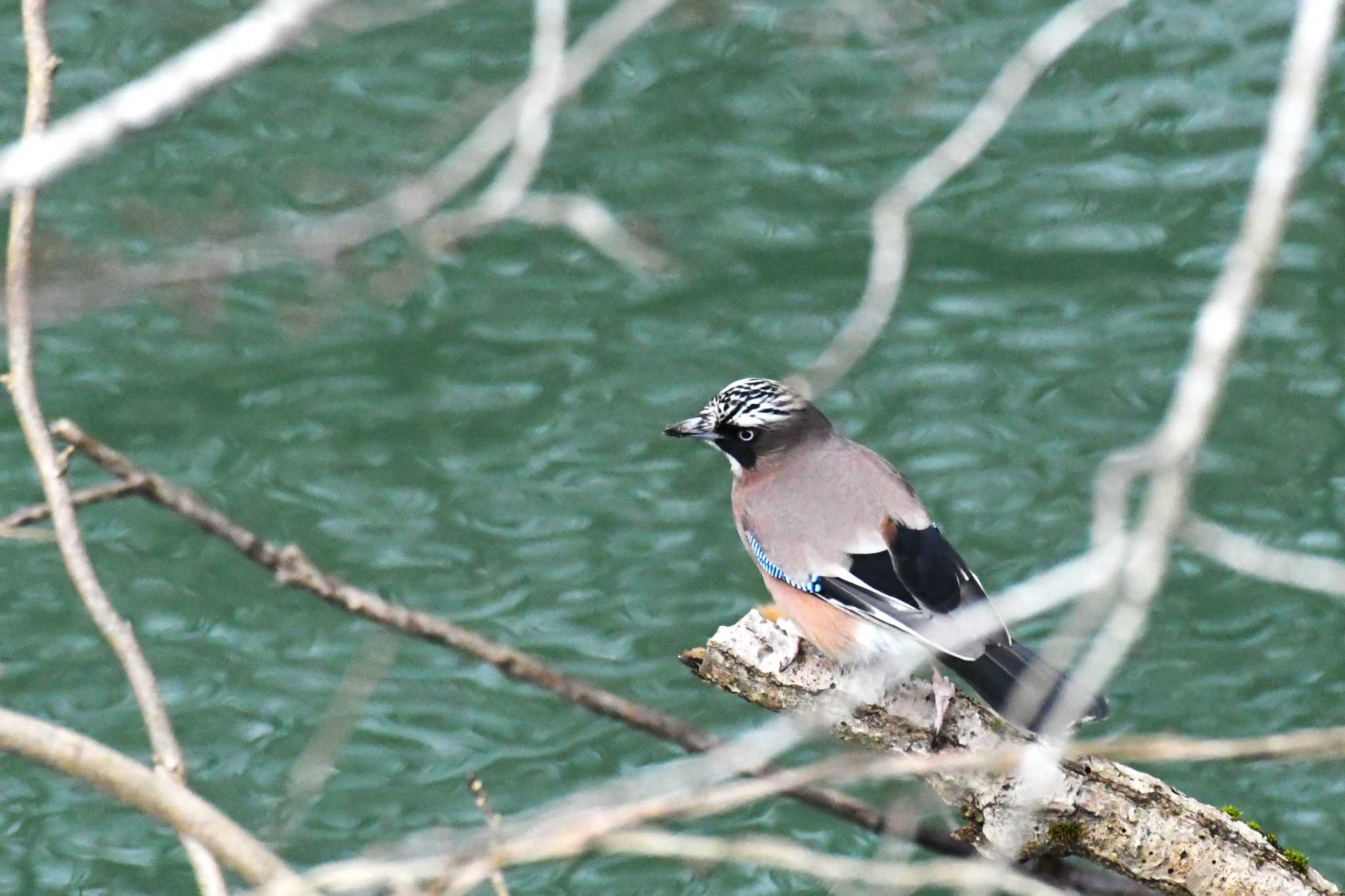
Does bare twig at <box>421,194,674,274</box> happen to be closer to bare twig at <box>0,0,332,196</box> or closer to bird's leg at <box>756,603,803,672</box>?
bare twig at <box>0,0,332,196</box>

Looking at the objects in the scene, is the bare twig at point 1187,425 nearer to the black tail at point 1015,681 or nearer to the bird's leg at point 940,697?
the bird's leg at point 940,697

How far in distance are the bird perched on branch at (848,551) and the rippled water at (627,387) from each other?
2.20 m

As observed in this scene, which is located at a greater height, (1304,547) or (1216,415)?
(1216,415)

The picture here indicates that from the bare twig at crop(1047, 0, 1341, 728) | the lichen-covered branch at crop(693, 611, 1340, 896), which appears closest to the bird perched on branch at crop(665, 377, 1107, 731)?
the lichen-covered branch at crop(693, 611, 1340, 896)

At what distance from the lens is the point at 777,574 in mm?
7922

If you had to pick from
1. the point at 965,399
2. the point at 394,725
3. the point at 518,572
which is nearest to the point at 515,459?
the point at 518,572

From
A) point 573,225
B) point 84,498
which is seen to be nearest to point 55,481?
point 84,498

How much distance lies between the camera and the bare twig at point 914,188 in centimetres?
440

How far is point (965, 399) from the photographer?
12594 millimetres

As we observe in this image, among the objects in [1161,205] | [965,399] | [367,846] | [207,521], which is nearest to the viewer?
[207,521]

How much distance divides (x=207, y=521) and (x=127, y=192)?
359 inches

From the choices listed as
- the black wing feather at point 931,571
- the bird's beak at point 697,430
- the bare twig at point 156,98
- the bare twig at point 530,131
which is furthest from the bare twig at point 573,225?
the bird's beak at point 697,430

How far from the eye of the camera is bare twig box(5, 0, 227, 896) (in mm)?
5277

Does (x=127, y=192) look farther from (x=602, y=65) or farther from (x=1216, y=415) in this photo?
(x=1216, y=415)
